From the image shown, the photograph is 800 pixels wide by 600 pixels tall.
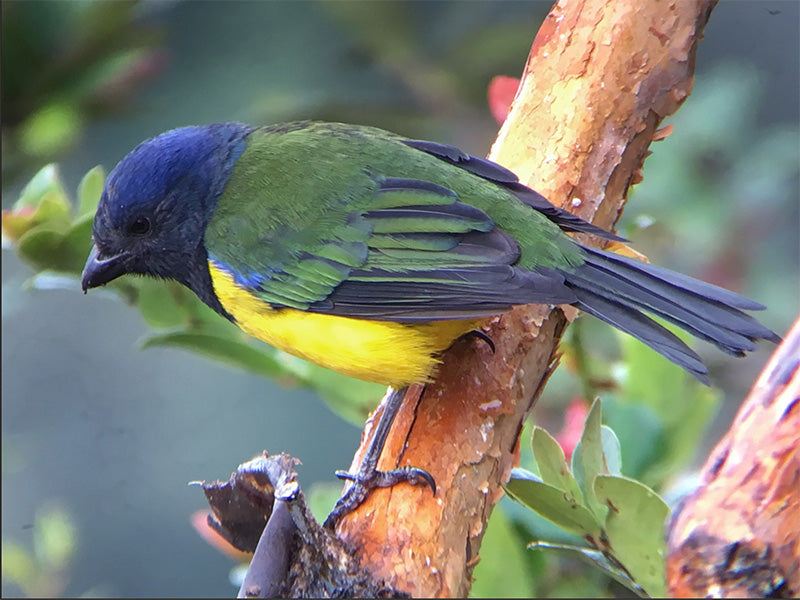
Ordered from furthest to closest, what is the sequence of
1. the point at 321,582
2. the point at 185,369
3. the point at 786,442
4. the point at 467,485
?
the point at 185,369 → the point at 467,485 → the point at 321,582 → the point at 786,442

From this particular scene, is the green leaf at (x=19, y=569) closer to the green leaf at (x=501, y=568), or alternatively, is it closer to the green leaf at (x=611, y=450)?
the green leaf at (x=501, y=568)

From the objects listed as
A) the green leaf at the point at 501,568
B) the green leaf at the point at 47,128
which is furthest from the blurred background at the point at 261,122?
the green leaf at the point at 501,568

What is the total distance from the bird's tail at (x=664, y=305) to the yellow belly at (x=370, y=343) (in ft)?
0.84

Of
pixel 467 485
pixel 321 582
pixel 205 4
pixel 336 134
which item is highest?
pixel 205 4

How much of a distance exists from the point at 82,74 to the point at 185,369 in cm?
136

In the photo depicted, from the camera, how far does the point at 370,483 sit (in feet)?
5.49

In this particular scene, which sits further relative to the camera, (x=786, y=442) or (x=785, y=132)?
(x=785, y=132)

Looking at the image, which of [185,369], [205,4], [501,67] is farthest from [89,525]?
[501,67]

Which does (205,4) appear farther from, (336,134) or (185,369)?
(336,134)

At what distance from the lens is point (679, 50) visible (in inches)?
77.2

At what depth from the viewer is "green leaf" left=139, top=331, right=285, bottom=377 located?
81.9 inches

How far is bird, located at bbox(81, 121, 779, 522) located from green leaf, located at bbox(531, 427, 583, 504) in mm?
213

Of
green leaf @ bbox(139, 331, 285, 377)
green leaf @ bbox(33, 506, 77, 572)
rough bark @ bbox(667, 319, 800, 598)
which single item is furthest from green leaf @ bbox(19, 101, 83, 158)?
rough bark @ bbox(667, 319, 800, 598)

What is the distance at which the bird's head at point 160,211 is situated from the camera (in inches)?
81.6
